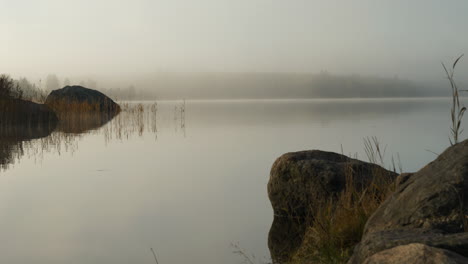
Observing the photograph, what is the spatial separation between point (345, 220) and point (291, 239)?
151cm

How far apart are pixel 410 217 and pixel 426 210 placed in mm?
121

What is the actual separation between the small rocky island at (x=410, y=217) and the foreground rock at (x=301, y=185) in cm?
1

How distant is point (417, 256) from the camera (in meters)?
2.55

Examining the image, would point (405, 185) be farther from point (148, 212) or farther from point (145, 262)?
point (148, 212)

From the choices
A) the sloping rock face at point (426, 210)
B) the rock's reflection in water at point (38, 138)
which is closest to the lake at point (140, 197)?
the rock's reflection in water at point (38, 138)

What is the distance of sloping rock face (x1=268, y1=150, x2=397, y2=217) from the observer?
6.86 m

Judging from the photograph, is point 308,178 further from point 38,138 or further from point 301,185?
point 38,138

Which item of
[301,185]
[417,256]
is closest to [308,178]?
[301,185]

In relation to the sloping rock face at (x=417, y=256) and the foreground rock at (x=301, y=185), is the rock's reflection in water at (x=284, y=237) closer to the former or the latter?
the foreground rock at (x=301, y=185)

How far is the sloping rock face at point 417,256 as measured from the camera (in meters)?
2.47

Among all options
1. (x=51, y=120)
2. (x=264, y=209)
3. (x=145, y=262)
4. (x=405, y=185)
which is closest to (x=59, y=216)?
(x=145, y=262)

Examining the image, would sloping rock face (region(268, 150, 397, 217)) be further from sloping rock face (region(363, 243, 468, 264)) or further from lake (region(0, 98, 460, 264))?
sloping rock face (region(363, 243, 468, 264))

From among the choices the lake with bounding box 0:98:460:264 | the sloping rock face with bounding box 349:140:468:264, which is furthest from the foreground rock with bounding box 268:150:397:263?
the sloping rock face with bounding box 349:140:468:264

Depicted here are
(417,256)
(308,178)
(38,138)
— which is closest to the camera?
(417,256)
